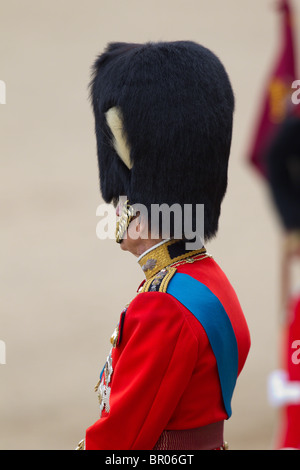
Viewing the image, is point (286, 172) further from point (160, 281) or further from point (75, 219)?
point (75, 219)

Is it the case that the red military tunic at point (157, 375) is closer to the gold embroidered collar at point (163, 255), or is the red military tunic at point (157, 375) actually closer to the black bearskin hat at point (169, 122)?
the gold embroidered collar at point (163, 255)

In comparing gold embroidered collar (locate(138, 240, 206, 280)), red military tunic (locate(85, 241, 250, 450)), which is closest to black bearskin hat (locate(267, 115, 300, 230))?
red military tunic (locate(85, 241, 250, 450))

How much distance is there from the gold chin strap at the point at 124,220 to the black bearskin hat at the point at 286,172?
0.85m

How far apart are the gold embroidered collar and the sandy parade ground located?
8.77 ft

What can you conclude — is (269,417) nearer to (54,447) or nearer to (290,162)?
(54,447)

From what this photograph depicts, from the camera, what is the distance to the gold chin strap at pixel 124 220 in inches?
70.3

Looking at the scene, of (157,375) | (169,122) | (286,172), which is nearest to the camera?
(286,172)

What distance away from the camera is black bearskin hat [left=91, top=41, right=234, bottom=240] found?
5.69ft

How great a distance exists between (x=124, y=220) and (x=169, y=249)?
0.11 meters

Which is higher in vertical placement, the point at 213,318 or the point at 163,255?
the point at 163,255

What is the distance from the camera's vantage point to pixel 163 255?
1.77m

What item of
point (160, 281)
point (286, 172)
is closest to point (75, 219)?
point (160, 281)

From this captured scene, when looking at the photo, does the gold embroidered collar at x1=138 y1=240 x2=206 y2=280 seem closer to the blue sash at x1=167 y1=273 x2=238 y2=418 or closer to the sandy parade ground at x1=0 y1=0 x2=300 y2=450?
the blue sash at x1=167 y1=273 x2=238 y2=418

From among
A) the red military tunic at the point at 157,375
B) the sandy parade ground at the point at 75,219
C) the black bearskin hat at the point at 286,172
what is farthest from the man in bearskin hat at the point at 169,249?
the sandy parade ground at the point at 75,219
